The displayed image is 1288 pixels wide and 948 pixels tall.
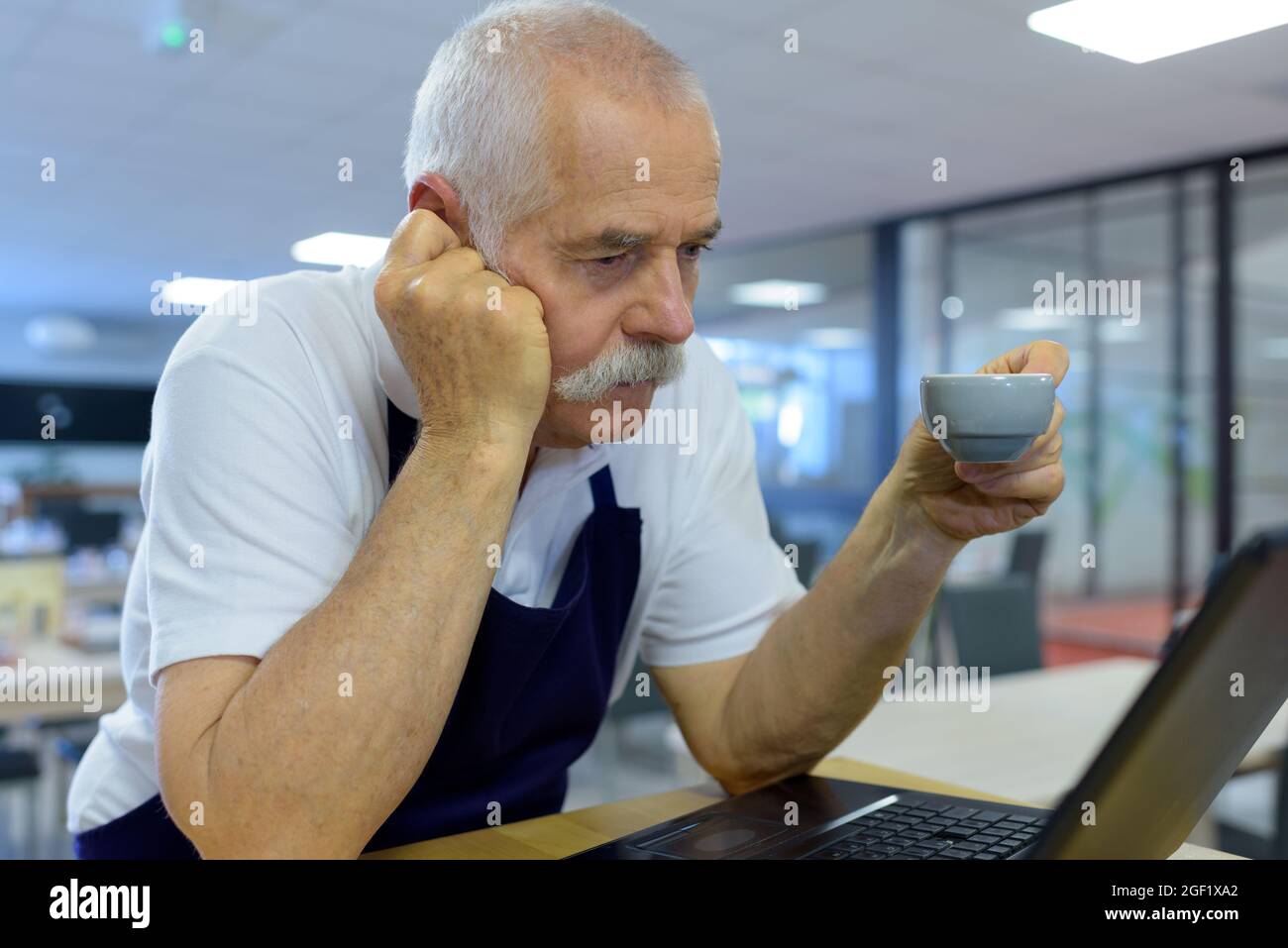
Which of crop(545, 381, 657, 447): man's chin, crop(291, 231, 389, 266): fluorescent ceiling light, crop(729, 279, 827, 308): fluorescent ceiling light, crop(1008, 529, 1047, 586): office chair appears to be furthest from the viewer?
crop(729, 279, 827, 308): fluorescent ceiling light

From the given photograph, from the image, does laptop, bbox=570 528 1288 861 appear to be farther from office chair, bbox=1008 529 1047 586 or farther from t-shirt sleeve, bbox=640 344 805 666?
office chair, bbox=1008 529 1047 586

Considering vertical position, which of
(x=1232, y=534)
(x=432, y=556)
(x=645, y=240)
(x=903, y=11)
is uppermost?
(x=903, y=11)

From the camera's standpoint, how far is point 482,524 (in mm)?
833

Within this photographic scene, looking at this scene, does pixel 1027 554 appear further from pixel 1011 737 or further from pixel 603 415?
pixel 603 415

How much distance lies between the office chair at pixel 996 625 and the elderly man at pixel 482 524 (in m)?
1.80

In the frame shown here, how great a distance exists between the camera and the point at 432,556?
81 cm

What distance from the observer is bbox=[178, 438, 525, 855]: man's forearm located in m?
0.75

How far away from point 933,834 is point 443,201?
685 millimetres

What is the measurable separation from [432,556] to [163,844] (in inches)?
17.0

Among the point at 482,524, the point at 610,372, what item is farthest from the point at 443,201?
the point at 482,524

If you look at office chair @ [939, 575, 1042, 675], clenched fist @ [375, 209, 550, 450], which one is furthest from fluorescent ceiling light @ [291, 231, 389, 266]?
clenched fist @ [375, 209, 550, 450]

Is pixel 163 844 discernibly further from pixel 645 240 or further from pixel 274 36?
pixel 274 36

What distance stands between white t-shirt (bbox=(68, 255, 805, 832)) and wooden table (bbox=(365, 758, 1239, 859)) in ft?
0.69
